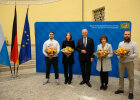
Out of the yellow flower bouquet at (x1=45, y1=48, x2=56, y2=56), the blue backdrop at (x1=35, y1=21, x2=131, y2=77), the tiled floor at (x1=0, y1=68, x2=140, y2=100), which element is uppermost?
the blue backdrop at (x1=35, y1=21, x2=131, y2=77)

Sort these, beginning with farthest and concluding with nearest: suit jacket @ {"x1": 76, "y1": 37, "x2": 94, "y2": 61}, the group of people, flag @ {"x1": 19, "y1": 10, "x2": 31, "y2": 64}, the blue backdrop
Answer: flag @ {"x1": 19, "y1": 10, "x2": 31, "y2": 64} < the blue backdrop < suit jacket @ {"x1": 76, "y1": 37, "x2": 94, "y2": 61} < the group of people

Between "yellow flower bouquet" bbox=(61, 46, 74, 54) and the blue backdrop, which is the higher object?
the blue backdrop

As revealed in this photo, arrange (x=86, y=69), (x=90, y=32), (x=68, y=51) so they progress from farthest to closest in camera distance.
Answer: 1. (x=90, y=32)
2. (x=86, y=69)
3. (x=68, y=51)

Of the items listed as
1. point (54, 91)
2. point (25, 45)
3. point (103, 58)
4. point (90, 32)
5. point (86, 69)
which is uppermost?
point (90, 32)

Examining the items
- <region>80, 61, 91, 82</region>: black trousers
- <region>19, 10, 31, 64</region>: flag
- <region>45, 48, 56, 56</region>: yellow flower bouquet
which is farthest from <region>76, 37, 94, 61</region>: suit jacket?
<region>19, 10, 31, 64</region>: flag

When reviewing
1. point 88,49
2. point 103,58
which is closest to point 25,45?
point 88,49

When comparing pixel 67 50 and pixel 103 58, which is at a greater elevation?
pixel 67 50

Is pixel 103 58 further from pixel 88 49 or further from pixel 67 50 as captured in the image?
pixel 67 50

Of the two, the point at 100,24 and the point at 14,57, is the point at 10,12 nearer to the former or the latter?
the point at 14,57

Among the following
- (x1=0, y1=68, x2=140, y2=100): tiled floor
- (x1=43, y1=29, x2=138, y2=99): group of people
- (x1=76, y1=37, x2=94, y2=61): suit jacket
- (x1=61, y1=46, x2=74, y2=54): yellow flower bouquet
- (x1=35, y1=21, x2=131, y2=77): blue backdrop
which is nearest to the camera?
(x1=43, y1=29, x2=138, y2=99): group of people

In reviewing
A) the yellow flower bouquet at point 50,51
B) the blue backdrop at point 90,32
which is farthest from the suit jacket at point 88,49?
the blue backdrop at point 90,32

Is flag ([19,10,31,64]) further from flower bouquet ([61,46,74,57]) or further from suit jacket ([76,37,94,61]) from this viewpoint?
suit jacket ([76,37,94,61])

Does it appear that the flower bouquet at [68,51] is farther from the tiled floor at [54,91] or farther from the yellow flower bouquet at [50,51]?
the tiled floor at [54,91]

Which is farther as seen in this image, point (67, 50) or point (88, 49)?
point (88, 49)
